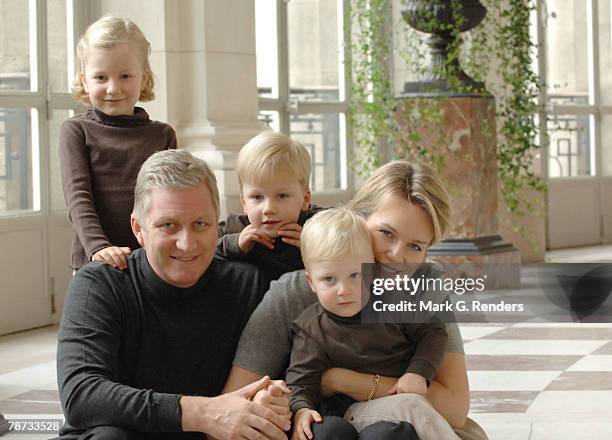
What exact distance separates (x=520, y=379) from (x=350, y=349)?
2.39 m

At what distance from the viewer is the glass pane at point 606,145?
10.0 metres

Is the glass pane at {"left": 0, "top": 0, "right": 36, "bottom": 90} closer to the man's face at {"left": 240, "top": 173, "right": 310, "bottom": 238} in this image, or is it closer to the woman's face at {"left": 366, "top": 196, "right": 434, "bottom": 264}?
the man's face at {"left": 240, "top": 173, "right": 310, "bottom": 238}

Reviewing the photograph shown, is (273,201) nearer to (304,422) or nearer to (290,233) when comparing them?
(290,233)

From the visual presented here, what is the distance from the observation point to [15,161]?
18.4 feet

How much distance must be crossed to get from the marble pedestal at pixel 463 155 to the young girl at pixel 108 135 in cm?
364

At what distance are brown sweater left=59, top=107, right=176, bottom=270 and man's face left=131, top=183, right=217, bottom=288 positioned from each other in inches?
37.8

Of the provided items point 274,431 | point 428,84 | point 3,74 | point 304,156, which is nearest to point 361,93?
point 428,84

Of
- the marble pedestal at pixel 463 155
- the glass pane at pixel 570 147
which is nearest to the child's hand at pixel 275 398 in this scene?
the marble pedestal at pixel 463 155

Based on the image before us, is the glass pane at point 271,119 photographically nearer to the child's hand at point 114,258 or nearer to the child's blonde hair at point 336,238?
the child's hand at point 114,258

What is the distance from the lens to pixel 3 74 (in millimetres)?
5543

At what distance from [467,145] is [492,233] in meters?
0.57

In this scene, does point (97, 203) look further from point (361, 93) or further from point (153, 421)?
point (361, 93)

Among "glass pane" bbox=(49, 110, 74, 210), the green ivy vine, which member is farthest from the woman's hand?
the green ivy vine

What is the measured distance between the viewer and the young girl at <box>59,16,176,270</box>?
3.06m
